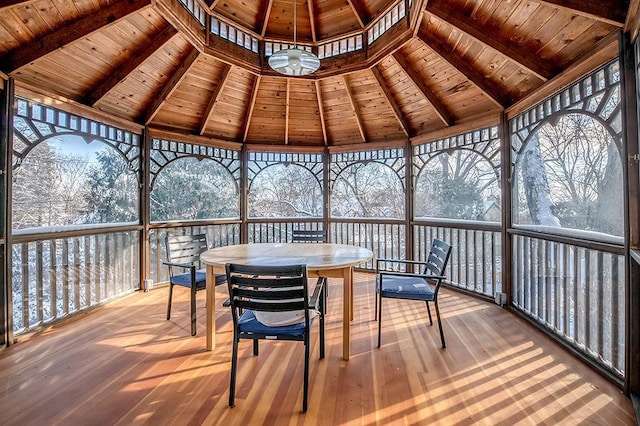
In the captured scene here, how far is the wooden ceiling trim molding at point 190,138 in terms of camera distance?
14.5ft

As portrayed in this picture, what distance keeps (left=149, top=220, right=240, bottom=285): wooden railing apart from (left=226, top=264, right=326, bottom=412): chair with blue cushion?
313cm

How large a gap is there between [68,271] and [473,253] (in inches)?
195

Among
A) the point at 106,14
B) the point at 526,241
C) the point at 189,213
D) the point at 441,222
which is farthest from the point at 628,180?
the point at 189,213

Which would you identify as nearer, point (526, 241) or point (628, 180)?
point (628, 180)

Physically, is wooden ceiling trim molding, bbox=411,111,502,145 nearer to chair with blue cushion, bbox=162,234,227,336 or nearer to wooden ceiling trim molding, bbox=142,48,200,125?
wooden ceiling trim molding, bbox=142,48,200,125

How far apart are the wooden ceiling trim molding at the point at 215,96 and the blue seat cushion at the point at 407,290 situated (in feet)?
11.4

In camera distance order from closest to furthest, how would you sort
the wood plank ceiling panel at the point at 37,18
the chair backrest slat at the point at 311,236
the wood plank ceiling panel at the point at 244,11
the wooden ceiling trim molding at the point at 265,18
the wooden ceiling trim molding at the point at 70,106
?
1. the wood plank ceiling panel at the point at 37,18
2. the wooden ceiling trim molding at the point at 70,106
3. the wood plank ceiling panel at the point at 244,11
4. the wooden ceiling trim molding at the point at 265,18
5. the chair backrest slat at the point at 311,236

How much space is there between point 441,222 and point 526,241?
1215 mm

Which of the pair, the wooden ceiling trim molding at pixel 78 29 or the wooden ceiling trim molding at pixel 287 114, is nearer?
the wooden ceiling trim molding at pixel 78 29

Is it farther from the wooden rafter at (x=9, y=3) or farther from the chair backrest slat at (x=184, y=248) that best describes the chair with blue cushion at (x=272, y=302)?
the wooden rafter at (x=9, y=3)

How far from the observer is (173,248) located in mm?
3275

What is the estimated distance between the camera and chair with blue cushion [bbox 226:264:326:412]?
6.00 ft

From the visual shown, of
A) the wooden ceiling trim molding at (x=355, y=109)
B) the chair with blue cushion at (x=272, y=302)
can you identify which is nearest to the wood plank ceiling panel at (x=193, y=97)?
the wooden ceiling trim molding at (x=355, y=109)

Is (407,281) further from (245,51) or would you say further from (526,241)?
(245,51)
